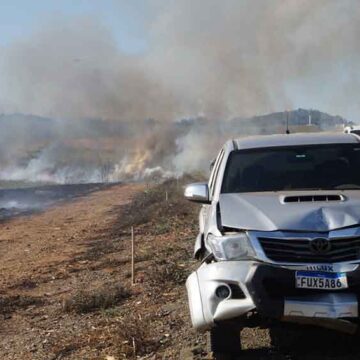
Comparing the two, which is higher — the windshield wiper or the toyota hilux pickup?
the windshield wiper

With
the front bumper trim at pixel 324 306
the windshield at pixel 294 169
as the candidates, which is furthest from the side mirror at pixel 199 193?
the front bumper trim at pixel 324 306

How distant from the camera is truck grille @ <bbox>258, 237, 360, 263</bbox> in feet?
13.4

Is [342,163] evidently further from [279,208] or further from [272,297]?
[272,297]

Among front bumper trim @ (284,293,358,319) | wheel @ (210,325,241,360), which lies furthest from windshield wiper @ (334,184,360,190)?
wheel @ (210,325,241,360)

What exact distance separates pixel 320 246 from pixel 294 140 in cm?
189

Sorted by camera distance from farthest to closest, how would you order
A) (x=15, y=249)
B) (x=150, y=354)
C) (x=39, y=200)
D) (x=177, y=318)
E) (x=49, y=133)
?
(x=49, y=133) → (x=39, y=200) → (x=15, y=249) → (x=177, y=318) → (x=150, y=354)

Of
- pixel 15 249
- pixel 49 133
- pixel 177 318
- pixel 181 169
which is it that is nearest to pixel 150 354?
pixel 177 318

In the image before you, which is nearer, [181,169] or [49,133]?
[181,169]

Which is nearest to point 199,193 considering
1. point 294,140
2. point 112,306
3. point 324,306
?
point 294,140

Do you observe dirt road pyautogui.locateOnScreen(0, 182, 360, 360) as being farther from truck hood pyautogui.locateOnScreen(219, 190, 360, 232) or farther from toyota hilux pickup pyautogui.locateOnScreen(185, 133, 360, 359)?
truck hood pyautogui.locateOnScreen(219, 190, 360, 232)

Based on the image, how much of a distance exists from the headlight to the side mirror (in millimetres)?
871

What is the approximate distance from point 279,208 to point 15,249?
38.6 feet

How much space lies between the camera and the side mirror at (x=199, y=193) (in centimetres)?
520

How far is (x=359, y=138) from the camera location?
19.0 feet
